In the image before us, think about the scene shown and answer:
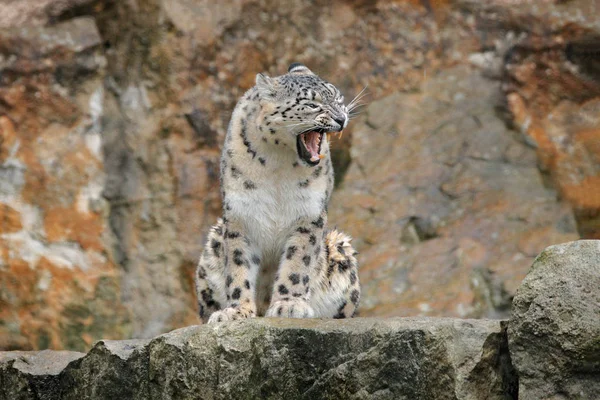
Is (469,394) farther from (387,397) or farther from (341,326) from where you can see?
(341,326)

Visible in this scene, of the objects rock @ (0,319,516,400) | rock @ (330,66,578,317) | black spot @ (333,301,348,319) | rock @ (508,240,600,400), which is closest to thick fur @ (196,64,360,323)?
black spot @ (333,301,348,319)

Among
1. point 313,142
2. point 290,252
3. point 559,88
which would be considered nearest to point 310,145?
point 313,142

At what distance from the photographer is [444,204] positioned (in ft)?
31.9

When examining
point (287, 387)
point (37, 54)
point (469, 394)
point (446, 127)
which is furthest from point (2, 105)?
point (469, 394)

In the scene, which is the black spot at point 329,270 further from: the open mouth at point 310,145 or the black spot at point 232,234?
the open mouth at point 310,145

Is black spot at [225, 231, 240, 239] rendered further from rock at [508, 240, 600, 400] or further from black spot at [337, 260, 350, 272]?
rock at [508, 240, 600, 400]

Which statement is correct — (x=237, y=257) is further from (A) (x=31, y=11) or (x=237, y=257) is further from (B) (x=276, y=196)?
(A) (x=31, y=11)

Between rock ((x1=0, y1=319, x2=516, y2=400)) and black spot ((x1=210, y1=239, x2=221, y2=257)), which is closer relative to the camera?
rock ((x1=0, y1=319, x2=516, y2=400))

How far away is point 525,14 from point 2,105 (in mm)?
5051

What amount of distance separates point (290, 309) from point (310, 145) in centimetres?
103

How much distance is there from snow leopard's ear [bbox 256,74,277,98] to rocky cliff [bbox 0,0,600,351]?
3.38 m

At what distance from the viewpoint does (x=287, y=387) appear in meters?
4.82

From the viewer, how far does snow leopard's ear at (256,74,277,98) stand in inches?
252


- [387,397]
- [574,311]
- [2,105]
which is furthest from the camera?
[2,105]
